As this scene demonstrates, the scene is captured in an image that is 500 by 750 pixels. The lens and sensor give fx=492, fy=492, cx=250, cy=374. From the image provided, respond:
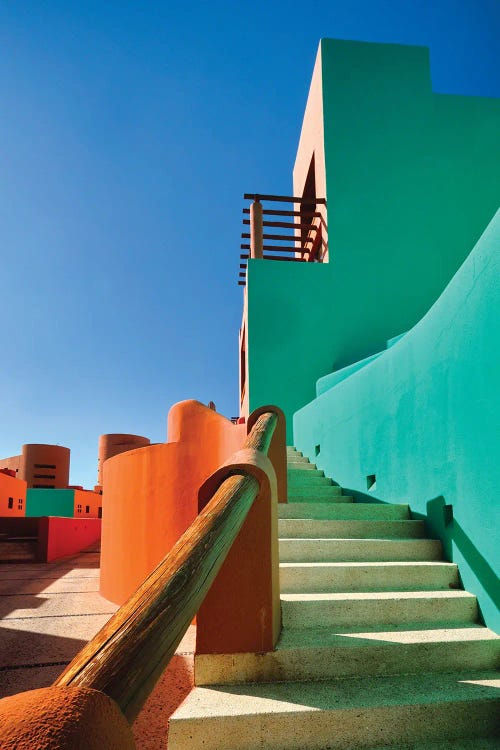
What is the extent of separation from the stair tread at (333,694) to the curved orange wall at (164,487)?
222 cm

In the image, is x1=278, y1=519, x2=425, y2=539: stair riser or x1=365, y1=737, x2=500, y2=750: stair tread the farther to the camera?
x1=278, y1=519, x2=425, y2=539: stair riser

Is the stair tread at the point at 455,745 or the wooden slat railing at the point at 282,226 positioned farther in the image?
the wooden slat railing at the point at 282,226

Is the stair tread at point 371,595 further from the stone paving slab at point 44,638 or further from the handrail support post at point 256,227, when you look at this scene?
the handrail support post at point 256,227

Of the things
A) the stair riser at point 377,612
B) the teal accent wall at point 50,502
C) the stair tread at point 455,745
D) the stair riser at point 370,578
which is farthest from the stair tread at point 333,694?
the teal accent wall at point 50,502

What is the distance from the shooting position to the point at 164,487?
17.1 ft

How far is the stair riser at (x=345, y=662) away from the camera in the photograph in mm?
2064

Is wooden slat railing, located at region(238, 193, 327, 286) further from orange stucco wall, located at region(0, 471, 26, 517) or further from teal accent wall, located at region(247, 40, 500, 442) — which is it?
orange stucco wall, located at region(0, 471, 26, 517)

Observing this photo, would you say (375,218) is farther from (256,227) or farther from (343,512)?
(343,512)

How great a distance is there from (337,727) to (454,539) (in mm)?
1565

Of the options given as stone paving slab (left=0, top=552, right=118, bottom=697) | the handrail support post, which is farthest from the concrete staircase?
the handrail support post

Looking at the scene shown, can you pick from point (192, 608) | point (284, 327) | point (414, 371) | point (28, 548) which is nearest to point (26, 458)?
point (28, 548)

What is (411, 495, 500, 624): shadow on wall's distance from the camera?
2.61 m

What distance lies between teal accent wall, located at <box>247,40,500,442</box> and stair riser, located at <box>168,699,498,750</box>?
719cm

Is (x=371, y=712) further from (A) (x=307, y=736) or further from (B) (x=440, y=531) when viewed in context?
(B) (x=440, y=531)
